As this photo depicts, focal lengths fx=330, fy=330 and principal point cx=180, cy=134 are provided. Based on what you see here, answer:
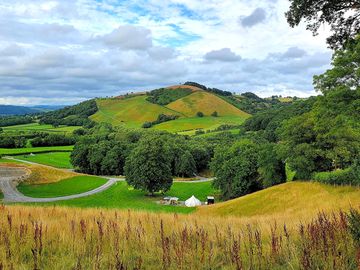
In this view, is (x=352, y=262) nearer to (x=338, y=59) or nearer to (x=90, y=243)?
(x=90, y=243)

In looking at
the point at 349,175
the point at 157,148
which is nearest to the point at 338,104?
the point at 349,175

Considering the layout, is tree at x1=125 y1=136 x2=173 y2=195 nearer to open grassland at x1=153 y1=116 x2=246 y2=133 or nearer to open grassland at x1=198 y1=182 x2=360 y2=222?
open grassland at x1=198 y1=182 x2=360 y2=222

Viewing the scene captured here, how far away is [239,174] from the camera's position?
207 feet

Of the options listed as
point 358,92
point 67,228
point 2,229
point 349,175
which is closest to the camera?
point 2,229

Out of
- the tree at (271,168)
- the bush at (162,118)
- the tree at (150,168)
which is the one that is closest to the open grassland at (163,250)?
the tree at (271,168)

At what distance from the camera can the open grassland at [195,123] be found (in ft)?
568

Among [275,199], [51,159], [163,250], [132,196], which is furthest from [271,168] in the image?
[51,159]

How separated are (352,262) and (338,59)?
1101 inches

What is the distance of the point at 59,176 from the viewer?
72.6m

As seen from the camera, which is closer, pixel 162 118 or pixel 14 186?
pixel 14 186

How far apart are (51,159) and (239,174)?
218 feet

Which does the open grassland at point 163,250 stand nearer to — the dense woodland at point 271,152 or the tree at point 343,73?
the dense woodland at point 271,152

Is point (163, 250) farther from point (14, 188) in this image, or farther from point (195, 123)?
point (195, 123)

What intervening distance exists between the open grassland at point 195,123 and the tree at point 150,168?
97267 mm
